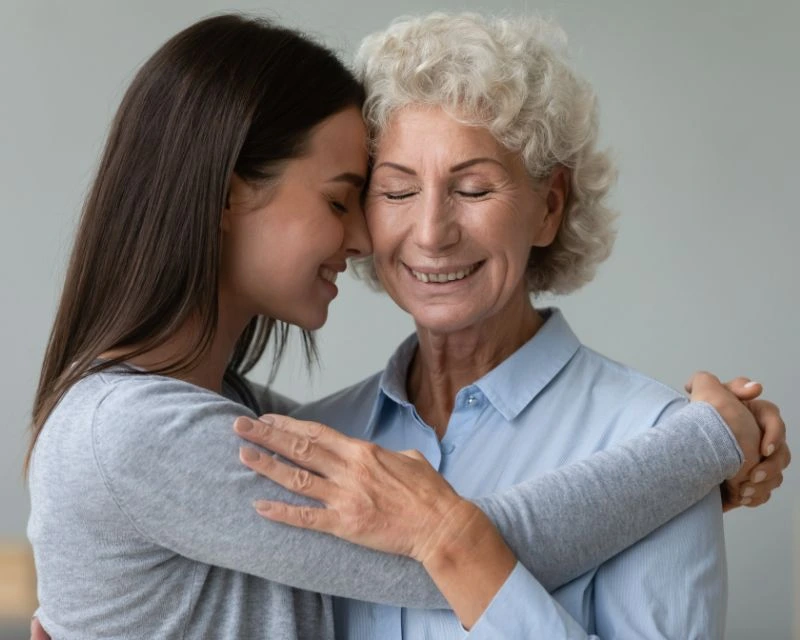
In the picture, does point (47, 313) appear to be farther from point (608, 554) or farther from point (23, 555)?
point (608, 554)

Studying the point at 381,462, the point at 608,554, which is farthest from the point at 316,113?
the point at 608,554

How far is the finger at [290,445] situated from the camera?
162 centimetres

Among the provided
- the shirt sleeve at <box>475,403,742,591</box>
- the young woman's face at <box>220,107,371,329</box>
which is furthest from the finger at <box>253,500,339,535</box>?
the young woman's face at <box>220,107,371,329</box>

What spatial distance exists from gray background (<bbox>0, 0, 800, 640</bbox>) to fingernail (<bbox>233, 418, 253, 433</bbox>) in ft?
8.23

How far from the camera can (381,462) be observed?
1.63 metres

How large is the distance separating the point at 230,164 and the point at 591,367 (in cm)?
67

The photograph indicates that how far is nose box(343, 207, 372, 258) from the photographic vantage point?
2.01 m

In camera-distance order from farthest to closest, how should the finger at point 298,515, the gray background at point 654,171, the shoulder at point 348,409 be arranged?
the gray background at point 654,171, the shoulder at point 348,409, the finger at point 298,515

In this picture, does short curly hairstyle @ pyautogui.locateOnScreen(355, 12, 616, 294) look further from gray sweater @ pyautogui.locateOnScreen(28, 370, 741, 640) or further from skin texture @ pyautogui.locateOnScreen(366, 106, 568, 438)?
gray sweater @ pyautogui.locateOnScreen(28, 370, 741, 640)

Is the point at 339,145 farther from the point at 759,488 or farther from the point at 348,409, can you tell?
the point at 759,488

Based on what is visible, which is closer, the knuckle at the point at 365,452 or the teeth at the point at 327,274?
the knuckle at the point at 365,452

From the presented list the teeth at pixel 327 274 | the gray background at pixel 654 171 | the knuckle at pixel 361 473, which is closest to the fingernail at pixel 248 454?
the knuckle at pixel 361 473

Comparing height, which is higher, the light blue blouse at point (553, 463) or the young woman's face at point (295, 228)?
the young woman's face at point (295, 228)

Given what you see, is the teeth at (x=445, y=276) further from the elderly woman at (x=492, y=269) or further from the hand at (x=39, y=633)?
the hand at (x=39, y=633)
